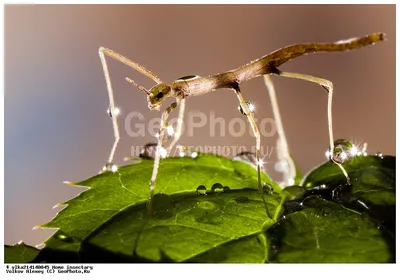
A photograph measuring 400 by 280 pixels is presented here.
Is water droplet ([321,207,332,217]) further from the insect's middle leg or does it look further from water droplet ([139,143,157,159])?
the insect's middle leg

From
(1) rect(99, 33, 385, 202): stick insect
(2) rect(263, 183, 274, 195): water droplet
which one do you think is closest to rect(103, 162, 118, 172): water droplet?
(1) rect(99, 33, 385, 202): stick insect

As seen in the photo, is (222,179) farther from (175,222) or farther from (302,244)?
(302,244)

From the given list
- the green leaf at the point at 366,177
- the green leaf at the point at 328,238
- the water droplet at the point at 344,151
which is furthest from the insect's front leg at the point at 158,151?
the water droplet at the point at 344,151

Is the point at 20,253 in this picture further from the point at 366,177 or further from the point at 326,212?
the point at 366,177

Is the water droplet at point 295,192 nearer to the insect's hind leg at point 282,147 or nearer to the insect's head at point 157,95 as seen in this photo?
the insect's hind leg at point 282,147

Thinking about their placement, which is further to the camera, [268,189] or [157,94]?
[157,94]

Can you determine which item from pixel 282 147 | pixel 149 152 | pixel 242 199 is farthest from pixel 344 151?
pixel 149 152
